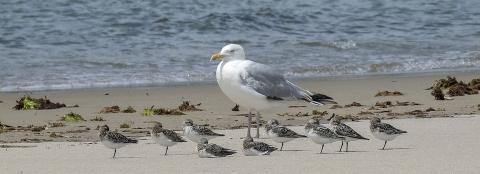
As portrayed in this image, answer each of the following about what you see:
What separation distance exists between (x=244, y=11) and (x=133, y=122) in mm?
15046

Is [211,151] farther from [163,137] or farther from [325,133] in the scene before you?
[325,133]

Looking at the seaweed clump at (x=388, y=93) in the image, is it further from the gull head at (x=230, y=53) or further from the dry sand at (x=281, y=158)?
the gull head at (x=230, y=53)

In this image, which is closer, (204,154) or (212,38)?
(204,154)

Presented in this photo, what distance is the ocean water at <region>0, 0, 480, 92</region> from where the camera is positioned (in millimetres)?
16172

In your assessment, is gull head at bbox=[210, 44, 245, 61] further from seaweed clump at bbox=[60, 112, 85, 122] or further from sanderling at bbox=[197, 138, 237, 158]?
seaweed clump at bbox=[60, 112, 85, 122]

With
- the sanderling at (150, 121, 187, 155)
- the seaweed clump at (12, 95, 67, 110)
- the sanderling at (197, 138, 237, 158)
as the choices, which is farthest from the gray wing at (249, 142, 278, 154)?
the seaweed clump at (12, 95, 67, 110)

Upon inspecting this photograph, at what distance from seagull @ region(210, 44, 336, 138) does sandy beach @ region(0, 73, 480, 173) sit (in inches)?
8.1

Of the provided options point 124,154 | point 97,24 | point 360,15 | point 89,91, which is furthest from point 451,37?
point 124,154

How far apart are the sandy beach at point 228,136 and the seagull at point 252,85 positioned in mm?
207

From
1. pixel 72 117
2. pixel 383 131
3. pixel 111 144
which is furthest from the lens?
pixel 72 117

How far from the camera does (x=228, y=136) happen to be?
8844 millimetres

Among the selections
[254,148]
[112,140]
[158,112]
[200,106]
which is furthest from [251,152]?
[200,106]

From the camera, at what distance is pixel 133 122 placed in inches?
397

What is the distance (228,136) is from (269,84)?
2.32ft
